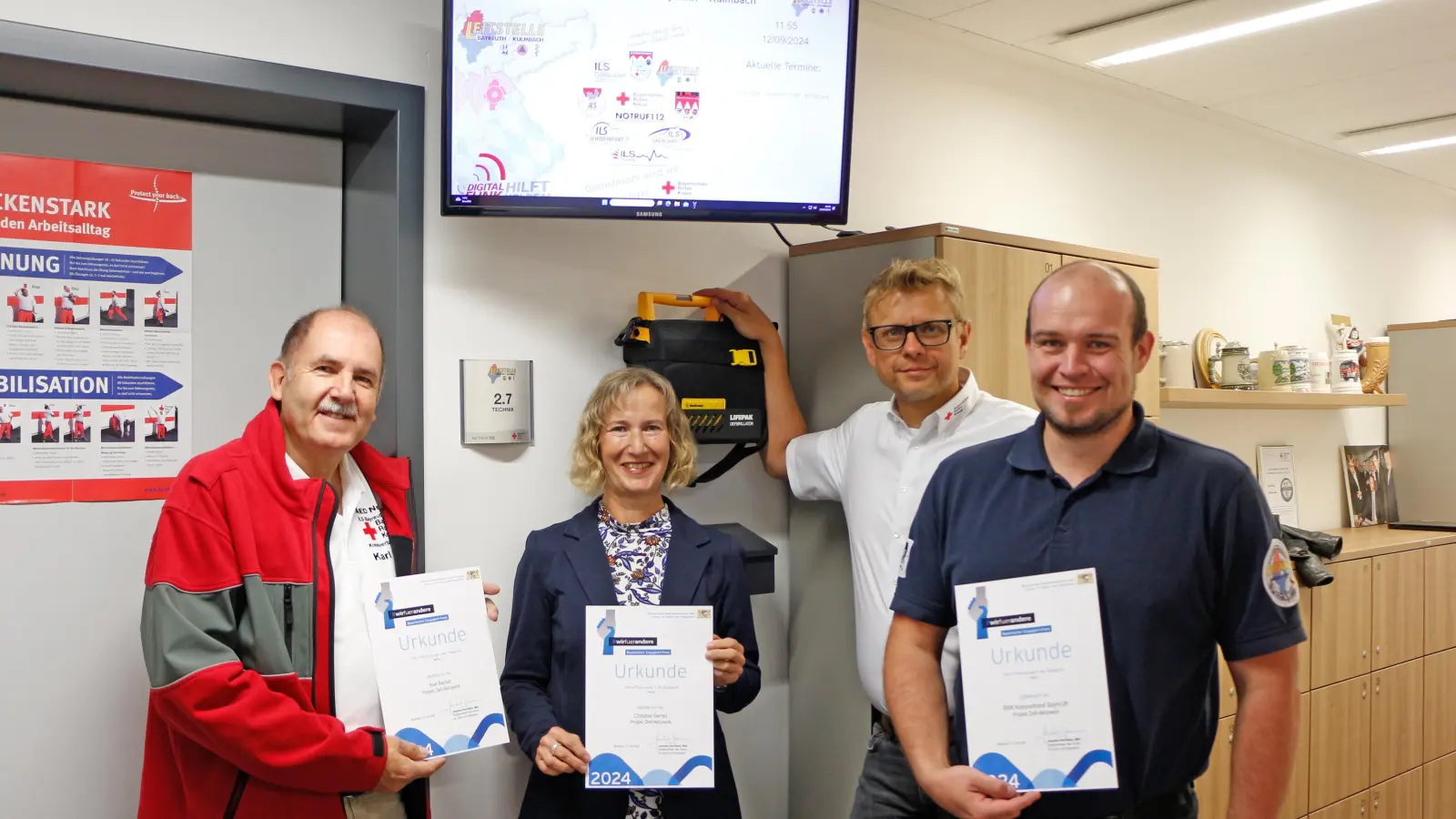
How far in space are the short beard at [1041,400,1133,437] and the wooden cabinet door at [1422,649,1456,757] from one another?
392 centimetres

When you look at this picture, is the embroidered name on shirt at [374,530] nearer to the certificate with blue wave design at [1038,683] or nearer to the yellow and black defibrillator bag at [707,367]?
the yellow and black defibrillator bag at [707,367]

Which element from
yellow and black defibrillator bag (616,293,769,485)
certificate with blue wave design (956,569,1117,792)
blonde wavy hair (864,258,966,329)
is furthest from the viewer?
yellow and black defibrillator bag (616,293,769,485)

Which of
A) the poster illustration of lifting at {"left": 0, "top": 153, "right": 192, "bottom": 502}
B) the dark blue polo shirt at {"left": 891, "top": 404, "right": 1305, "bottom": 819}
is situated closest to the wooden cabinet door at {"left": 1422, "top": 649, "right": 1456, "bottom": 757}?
the dark blue polo shirt at {"left": 891, "top": 404, "right": 1305, "bottom": 819}

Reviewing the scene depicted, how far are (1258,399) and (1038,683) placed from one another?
3.03 m

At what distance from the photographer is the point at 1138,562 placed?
1648 mm

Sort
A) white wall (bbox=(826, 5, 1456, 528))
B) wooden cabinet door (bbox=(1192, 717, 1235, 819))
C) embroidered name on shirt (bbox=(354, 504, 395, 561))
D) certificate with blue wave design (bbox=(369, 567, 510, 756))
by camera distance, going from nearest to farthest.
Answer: certificate with blue wave design (bbox=(369, 567, 510, 756)) → embroidered name on shirt (bbox=(354, 504, 395, 561)) → white wall (bbox=(826, 5, 1456, 528)) → wooden cabinet door (bbox=(1192, 717, 1235, 819))

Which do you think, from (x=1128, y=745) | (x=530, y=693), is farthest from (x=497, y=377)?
(x=1128, y=745)

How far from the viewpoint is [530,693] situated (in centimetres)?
214

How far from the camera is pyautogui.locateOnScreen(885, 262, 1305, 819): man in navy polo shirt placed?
1.65 meters

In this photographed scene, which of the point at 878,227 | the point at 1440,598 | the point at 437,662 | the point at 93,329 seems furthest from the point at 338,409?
the point at 1440,598

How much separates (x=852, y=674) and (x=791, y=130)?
1.41m

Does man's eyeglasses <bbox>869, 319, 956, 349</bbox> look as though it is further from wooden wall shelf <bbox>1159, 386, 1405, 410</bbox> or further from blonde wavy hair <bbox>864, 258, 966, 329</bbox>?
wooden wall shelf <bbox>1159, 386, 1405, 410</bbox>

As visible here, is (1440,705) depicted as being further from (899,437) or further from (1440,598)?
(899,437)

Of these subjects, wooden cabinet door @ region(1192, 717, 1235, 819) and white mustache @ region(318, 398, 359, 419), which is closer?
white mustache @ region(318, 398, 359, 419)
